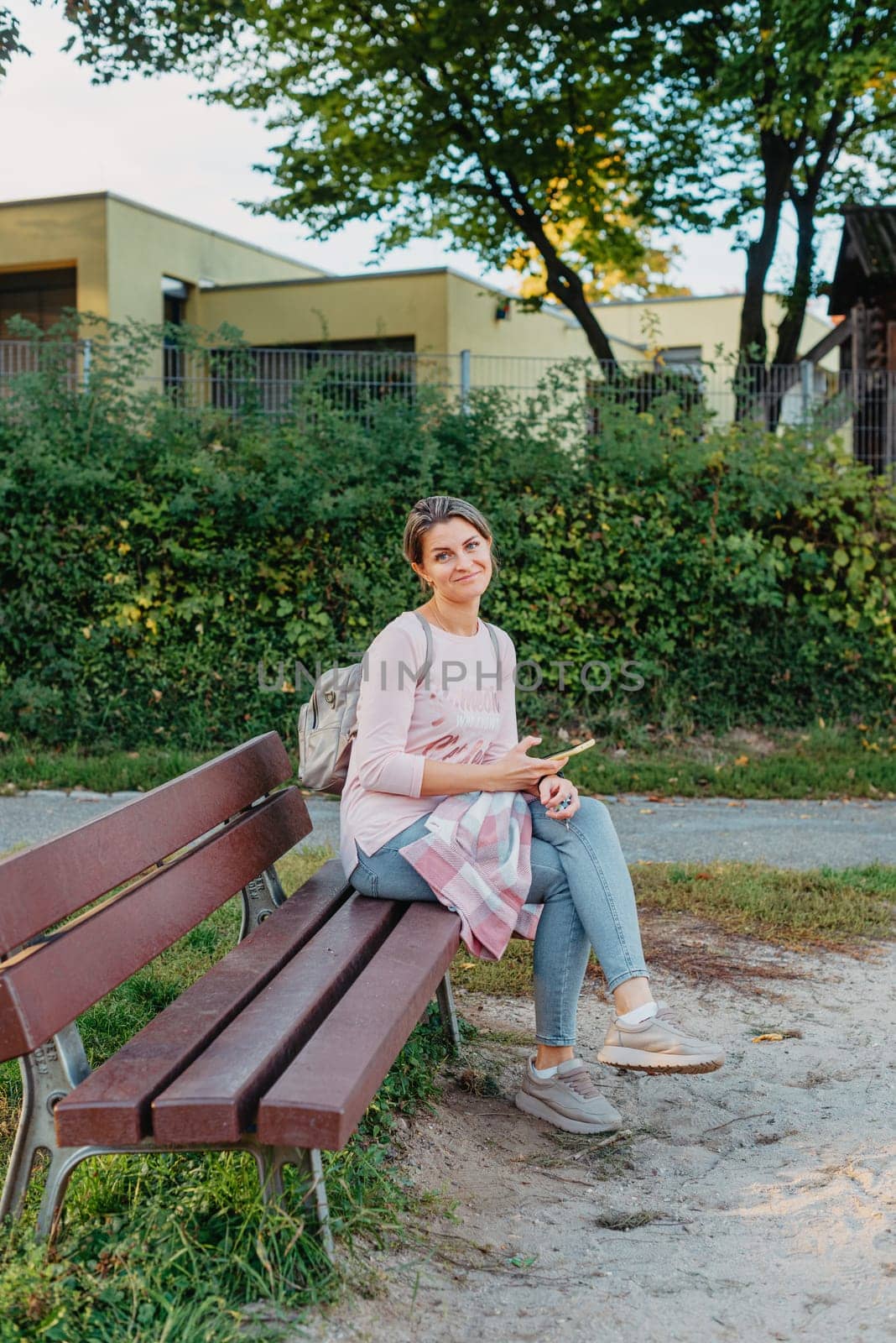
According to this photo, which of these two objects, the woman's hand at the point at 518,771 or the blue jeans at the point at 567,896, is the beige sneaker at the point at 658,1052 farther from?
the woman's hand at the point at 518,771

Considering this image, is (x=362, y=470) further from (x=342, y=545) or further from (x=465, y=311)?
(x=465, y=311)

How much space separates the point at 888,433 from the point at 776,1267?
9.20m

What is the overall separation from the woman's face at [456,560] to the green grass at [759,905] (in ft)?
5.31

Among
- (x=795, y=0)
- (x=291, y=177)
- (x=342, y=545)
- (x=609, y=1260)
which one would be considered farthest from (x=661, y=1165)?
(x=291, y=177)

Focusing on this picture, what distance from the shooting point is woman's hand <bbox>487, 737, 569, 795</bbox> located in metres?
3.43

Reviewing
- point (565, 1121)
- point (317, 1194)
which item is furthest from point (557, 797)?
point (317, 1194)

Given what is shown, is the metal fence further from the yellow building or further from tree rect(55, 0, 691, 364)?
the yellow building

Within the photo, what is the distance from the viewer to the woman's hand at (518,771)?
135 inches

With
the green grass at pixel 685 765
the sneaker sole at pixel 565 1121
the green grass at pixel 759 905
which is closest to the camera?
the sneaker sole at pixel 565 1121

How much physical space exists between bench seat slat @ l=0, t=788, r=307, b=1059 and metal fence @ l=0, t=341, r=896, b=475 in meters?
6.51

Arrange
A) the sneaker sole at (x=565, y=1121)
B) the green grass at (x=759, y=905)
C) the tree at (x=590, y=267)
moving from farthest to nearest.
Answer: the tree at (x=590, y=267) → the green grass at (x=759, y=905) → the sneaker sole at (x=565, y=1121)

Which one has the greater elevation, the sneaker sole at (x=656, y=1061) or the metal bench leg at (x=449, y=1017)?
the sneaker sole at (x=656, y=1061)

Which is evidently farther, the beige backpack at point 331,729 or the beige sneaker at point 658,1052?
the beige backpack at point 331,729

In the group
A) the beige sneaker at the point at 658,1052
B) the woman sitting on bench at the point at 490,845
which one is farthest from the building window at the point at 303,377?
the beige sneaker at the point at 658,1052
